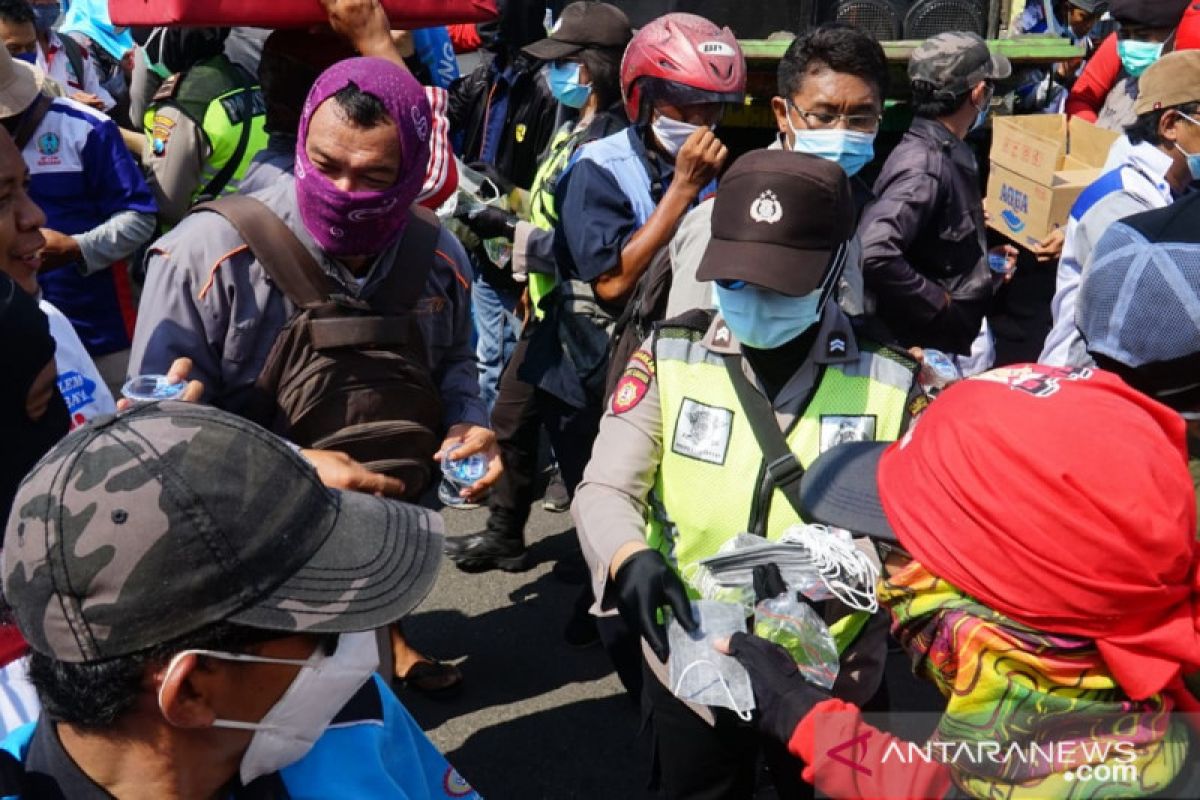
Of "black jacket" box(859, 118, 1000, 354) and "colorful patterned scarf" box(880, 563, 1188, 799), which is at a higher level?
"colorful patterned scarf" box(880, 563, 1188, 799)

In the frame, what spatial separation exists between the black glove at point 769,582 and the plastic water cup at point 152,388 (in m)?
1.32

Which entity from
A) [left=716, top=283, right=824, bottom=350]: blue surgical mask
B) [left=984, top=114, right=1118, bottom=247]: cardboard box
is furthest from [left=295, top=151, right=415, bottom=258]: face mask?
[left=984, top=114, right=1118, bottom=247]: cardboard box

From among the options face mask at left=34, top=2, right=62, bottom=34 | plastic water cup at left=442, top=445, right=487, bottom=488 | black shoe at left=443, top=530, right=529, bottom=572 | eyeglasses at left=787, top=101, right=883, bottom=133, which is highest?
eyeglasses at left=787, top=101, right=883, bottom=133

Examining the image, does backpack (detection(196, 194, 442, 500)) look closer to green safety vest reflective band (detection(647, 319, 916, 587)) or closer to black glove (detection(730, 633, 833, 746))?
green safety vest reflective band (detection(647, 319, 916, 587))

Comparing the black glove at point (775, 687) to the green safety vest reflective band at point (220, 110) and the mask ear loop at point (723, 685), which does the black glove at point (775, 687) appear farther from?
the green safety vest reflective band at point (220, 110)

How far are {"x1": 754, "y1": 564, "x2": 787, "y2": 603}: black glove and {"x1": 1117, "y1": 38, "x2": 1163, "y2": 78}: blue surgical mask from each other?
16.2 ft

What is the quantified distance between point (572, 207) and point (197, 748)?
2.49 metres

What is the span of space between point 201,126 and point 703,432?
2899 millimetres

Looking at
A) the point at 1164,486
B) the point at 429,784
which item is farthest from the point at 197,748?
the point at 1164,486

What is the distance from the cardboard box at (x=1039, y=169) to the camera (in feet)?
17.8

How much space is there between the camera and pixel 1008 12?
24.2 feet

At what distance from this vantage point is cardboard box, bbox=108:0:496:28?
3068 millimetres

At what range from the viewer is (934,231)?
4195 millimetres

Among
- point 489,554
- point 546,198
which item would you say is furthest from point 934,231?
point 489,554
